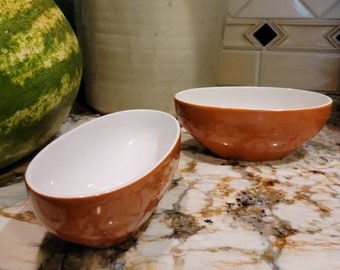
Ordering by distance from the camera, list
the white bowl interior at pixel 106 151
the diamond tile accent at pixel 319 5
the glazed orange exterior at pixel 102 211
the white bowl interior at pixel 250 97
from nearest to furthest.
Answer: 1. the glazed orange exterior at pixel 102 211
2. the white bowl interior at pixel 106 151
3. the white bowl interior at pixel 250 97
4. the diamond tile accent at pixel 319 5

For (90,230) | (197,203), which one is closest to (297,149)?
(197,203)

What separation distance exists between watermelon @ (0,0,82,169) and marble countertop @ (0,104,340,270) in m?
0.06

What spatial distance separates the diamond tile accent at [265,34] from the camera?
2.57ft

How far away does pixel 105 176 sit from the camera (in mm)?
455

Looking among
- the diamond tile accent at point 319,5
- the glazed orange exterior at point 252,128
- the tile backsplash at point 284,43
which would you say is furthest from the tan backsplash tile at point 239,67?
the glazed orange exterior at point 252,128

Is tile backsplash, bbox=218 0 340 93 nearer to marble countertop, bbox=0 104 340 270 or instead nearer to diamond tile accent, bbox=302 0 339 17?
diamond tile accent, bbox=302 0 339 17

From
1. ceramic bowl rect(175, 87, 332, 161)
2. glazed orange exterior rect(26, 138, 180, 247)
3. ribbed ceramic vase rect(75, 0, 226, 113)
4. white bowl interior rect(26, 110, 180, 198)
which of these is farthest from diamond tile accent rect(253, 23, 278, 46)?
glazed orange exterior rect(26, 138, 180, 247)

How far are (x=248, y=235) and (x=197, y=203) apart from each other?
0.07m

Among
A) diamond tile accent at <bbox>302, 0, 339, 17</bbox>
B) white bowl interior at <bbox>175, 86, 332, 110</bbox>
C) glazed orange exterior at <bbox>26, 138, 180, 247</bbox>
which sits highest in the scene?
diamond tile accent at <bbox>302, 0, 339, 17</bbox>

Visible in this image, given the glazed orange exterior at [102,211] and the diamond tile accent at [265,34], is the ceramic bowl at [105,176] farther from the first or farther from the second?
the diamond tile accent at [265,34]

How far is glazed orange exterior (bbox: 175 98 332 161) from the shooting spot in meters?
0.48

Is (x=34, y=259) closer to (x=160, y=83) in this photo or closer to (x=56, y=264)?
(x=56, y=264)

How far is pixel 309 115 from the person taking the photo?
48cm

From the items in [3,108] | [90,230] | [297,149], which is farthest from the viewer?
[297,149]
